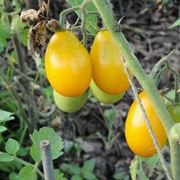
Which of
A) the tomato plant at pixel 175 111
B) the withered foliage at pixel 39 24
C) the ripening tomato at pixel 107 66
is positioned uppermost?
the withered foliage at pixel 39 24

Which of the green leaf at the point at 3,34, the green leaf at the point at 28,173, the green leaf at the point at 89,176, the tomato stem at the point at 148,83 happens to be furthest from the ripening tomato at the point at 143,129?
the green leaf at the point at 89,176

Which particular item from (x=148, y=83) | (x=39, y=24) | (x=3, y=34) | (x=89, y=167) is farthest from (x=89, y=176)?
(x=148, y=83)

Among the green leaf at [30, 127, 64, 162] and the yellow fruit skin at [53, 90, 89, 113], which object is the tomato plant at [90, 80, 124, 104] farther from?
the green leaf at [30, 127, 64, 162]

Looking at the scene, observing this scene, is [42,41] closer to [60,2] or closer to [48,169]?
[48,169]

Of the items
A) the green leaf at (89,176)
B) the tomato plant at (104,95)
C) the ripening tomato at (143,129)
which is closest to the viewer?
the ripening tomato at (143,129)

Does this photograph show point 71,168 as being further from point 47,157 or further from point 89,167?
point 47,157

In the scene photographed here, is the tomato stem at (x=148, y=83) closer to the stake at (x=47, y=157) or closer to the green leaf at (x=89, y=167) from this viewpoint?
the stake at (x=47, y=157)
